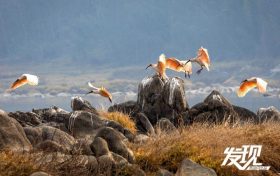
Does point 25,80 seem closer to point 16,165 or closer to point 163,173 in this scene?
point 163,173

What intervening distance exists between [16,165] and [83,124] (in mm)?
9031

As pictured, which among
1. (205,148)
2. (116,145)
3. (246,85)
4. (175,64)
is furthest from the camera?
(175,64)

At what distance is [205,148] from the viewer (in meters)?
18.0

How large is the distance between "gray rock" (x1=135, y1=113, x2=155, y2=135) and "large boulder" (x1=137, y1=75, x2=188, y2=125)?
4.54 ft

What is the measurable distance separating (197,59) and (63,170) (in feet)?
33.1

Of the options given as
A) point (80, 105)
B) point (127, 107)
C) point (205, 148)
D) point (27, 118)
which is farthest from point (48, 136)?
point (127, 107)

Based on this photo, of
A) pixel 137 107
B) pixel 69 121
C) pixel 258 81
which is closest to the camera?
pixel 258 81

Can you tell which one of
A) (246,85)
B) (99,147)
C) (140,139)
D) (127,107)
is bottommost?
(140,139)

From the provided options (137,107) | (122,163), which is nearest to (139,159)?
(122,163)

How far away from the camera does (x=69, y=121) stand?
22.9 m

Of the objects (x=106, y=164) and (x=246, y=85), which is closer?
(x=106, y=164)

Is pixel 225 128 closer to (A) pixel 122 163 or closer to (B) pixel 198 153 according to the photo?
(B) pixel 198 153

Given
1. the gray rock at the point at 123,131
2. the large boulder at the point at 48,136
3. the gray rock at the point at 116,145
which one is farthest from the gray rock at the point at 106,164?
the gray rock at the point at 123,131

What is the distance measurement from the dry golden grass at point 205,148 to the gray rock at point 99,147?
1.63 metres
